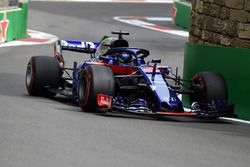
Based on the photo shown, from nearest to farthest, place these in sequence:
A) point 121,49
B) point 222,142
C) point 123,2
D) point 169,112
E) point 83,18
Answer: point 222,142
point 169,112
point 121,49
point 83,18
point 123,2

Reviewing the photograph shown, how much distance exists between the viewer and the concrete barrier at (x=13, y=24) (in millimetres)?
27758

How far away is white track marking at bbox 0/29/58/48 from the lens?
1107 inches

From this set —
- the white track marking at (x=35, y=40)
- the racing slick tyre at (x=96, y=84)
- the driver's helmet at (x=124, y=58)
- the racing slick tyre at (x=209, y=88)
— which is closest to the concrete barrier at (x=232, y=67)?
the racing slick tyre at (x=209, y=88)

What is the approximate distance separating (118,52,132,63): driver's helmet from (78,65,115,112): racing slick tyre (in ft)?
3.23

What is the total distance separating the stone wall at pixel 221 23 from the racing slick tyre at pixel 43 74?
2.57m

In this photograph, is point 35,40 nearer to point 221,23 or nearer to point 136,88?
point 221,23

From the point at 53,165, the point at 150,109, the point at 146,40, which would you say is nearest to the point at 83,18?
the point at 146,40

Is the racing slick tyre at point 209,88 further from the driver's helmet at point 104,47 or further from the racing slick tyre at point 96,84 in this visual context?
the driver's helmet at point 104,47

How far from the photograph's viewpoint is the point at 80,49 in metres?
16.8

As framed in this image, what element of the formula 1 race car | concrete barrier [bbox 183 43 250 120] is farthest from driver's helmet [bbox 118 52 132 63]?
concrete barrier [bbox 183 43 250 120]

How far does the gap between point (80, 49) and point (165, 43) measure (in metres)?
14.8

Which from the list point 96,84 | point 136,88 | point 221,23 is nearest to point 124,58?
point 136,88

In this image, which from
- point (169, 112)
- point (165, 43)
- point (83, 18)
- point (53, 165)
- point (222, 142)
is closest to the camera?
point (53, 165)

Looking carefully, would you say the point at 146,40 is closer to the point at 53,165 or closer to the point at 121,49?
the point at 121,49
